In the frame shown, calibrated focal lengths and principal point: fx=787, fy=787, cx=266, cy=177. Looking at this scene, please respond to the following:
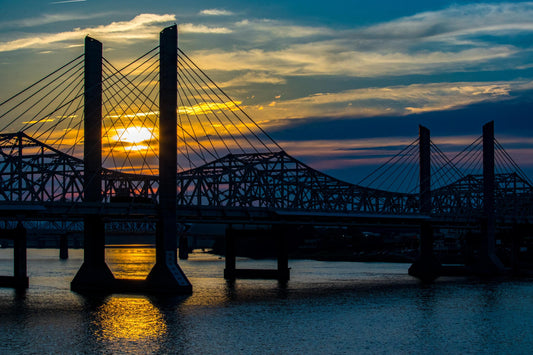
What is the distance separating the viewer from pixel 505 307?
186 ft

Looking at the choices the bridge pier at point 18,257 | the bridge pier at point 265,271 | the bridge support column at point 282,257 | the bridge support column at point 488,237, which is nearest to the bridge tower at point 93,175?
the bridge pier at point 18,257

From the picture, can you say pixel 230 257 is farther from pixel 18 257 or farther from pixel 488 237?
pixel 488 237

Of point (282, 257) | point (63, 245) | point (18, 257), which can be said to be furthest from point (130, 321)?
point (63, 245)

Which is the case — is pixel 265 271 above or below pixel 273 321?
below

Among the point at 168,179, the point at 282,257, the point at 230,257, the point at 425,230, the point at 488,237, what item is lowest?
the point at 230,257

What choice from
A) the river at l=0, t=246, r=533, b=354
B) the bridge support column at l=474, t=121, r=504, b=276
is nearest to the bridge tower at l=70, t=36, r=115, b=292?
the river at l=0, t=246, r=533, b=354

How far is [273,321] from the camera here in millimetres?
47219

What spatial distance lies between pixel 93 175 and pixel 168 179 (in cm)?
713

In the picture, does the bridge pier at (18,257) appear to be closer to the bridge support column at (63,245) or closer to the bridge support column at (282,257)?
the bridge support column at (282,257)

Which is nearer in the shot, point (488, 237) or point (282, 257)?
point (282, 257)

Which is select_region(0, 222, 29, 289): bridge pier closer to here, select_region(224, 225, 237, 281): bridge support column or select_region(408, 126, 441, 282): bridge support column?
select_region(224, 225, 237, 281): bridge support column

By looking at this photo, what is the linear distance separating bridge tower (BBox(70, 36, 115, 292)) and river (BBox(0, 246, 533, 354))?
215cm

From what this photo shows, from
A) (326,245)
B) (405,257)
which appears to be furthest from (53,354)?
(326,245)

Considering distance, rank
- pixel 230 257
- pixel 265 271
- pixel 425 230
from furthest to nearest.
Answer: pixel 425 230 → pixel 230 257 → pixel 265 271
